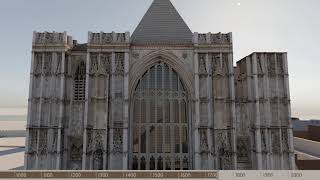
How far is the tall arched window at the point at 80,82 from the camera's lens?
27.5m

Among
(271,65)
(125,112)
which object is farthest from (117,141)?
(271,65)

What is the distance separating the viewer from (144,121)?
88.7 feet

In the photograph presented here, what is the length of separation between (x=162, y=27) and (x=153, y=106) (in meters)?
8.87

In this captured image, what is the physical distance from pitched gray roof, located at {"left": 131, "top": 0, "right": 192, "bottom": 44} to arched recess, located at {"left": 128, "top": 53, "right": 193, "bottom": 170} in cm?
256

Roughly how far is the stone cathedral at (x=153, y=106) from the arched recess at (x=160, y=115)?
10cm

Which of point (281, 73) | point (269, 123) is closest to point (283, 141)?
point (269, 123)

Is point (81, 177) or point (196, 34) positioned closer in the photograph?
point (81, 177)

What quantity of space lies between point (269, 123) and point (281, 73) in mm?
5231

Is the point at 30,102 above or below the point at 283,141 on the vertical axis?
above

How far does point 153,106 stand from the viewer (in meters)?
27.3

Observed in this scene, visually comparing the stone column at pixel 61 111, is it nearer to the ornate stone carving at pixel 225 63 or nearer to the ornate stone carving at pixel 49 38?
the ornate stone carving at pixel 49 38

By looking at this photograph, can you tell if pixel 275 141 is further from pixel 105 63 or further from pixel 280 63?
pixel 105 63

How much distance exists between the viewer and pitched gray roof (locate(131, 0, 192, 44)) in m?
29.0

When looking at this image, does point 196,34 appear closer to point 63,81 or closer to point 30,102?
point 63,81
